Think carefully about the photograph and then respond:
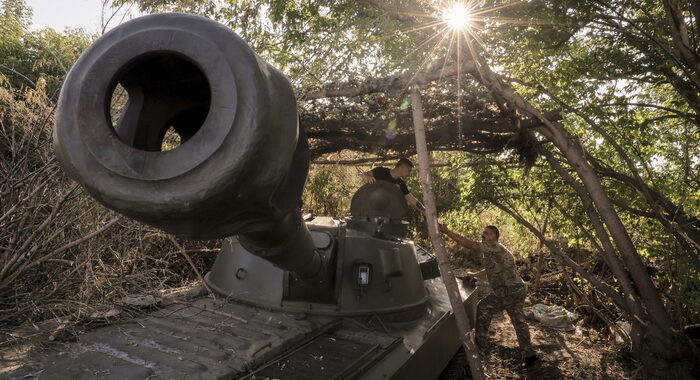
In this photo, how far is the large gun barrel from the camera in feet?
3.79

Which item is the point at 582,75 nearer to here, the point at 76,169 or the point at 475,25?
the point at 475,25

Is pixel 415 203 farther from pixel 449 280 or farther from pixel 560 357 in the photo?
pixel 560 357

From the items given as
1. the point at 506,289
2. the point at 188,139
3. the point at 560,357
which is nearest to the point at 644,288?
the point at 506,289

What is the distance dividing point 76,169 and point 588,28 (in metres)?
6.18

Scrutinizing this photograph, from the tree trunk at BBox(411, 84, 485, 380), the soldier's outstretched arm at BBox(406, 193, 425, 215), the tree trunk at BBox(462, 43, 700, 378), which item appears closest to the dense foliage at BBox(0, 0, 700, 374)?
the tree trunk at BBox(462, 43, 700, 378)

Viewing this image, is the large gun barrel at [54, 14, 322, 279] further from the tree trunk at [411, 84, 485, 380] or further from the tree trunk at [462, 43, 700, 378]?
the tree trunk at [462, 43, 700, 378]

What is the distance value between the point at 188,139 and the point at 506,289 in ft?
21.3

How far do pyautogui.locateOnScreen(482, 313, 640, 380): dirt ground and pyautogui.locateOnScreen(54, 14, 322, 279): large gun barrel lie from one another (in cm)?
626

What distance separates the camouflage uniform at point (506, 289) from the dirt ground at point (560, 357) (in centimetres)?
34

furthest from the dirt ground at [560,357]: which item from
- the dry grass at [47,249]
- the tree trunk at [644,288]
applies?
the dry grass at [47,249]

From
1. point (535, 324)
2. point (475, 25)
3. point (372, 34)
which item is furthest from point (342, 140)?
point (535, 324)

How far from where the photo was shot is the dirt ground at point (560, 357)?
6.64 metres

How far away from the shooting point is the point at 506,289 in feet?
22.8

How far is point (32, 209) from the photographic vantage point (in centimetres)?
371
